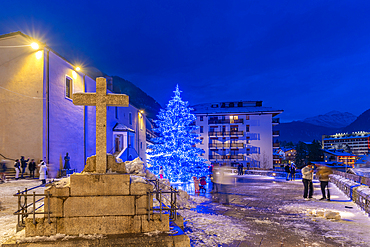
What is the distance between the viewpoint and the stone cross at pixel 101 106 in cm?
566

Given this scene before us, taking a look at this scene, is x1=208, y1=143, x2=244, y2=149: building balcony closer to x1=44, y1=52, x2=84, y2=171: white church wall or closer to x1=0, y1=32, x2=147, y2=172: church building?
x1=44, y1=52, x2=84, y2=171: white church wall

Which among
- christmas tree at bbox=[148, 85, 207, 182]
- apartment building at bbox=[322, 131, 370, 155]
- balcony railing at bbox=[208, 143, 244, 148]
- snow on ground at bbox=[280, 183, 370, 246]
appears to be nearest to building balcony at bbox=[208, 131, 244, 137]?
balcony railing at bbox=[208, 143, 244, 148]

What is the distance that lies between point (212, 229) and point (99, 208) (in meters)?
3.23

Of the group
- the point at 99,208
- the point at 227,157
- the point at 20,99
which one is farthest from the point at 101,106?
the point at 227,157

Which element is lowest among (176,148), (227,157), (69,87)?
(227,157)

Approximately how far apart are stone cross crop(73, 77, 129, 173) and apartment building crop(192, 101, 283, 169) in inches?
1961

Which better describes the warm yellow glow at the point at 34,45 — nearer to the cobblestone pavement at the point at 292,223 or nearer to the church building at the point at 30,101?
the church building at the point at 30,101

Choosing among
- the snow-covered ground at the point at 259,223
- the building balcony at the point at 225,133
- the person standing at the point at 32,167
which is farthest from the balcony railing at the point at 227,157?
the snow-covered ground at the point at 259,223

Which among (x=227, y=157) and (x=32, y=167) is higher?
(x=32, y=167)

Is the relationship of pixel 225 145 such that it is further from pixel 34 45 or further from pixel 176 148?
pixel 34 45

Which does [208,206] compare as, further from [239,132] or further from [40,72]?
[239,132]

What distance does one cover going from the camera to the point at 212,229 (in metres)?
6.80

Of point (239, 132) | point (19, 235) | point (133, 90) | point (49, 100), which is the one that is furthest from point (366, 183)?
point (133, 90)

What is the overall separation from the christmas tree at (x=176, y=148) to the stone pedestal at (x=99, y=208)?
16266 mm
